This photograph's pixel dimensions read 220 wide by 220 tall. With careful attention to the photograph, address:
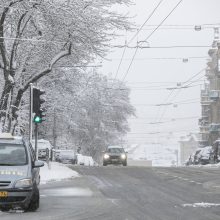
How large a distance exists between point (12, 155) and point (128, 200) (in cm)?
331

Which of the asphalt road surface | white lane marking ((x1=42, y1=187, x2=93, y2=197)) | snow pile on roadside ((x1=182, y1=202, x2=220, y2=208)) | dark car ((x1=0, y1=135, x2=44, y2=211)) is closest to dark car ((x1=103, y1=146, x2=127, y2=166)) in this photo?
the asphalt road surface

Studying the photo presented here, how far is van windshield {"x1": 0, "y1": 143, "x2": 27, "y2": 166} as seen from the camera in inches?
538

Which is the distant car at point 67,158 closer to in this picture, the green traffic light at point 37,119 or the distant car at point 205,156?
the distant car at point 205,156

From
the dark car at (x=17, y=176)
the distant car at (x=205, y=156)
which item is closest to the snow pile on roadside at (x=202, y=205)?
the dark car at (x=17, y=176)

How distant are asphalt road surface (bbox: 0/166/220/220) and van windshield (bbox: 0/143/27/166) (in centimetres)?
117

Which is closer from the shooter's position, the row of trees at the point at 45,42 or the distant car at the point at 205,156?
the row of trees at the point at 45,42

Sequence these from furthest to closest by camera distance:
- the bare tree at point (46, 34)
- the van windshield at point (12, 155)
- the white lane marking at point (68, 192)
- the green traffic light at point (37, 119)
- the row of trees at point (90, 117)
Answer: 1. the row of trees at point (90, 117)
2. the bare tree at point (46, 34)
3. the green traffic light at point (37, 119)
4. the white lane marking at point (68, 192)
5. the van windshield at point (12, 155)

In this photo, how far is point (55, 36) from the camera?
94.8 ft

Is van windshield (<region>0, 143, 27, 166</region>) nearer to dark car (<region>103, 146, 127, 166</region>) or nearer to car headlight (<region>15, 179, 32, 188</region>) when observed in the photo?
car headlight (<region>15, 179, 32, 188</region>)

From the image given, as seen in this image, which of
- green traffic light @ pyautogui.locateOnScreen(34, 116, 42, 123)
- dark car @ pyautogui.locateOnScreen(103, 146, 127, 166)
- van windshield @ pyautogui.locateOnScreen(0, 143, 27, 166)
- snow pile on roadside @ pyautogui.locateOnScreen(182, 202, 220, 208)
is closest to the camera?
van windshield @ pyautogui.locateOnScreen(0, 143, 27, 166)

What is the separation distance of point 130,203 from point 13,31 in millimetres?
17095

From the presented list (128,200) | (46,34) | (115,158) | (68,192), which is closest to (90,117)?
(115,158)

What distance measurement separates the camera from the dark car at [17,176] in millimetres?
12648

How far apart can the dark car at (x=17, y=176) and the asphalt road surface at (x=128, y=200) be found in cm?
28
